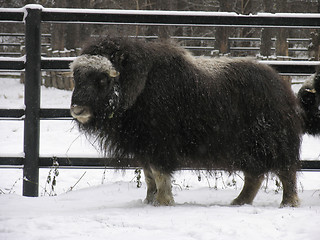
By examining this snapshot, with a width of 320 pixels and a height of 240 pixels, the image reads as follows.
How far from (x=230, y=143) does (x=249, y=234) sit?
1333 millimetres

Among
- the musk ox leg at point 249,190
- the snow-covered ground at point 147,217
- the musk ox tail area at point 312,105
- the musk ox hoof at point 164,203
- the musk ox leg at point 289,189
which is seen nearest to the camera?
the snow-covered ground at point 147,217

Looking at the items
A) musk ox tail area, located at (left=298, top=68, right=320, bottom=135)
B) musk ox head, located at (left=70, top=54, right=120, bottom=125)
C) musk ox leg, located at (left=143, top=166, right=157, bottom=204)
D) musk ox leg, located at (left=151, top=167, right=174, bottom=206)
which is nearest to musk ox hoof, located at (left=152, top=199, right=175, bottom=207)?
musk ox leg, located at (left=151, top=167, right=174, bottom=206)

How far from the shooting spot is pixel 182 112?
406cm

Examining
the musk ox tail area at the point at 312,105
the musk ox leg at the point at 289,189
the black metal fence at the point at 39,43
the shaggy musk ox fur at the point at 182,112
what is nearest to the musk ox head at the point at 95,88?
the shaggy musk ox fur at the point at 182,112

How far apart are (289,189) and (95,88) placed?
197 cm

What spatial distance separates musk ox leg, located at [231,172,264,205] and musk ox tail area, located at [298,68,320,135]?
738 mm

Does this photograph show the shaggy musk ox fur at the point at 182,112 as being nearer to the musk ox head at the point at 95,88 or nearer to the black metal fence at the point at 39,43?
the musk ox head at the point at 95,88

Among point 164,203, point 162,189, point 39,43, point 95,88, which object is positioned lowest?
point 164,203

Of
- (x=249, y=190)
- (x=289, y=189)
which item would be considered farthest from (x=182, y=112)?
(x=289, y=189)

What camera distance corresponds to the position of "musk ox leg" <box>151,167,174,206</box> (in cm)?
409

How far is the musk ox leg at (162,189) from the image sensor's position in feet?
13.4

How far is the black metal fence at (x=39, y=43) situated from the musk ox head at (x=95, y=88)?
2.58 feet

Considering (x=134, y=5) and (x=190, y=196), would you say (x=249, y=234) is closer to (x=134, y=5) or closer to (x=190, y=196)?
(x=190, y=196)

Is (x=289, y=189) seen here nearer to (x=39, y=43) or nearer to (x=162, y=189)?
(x=162, y=189)
